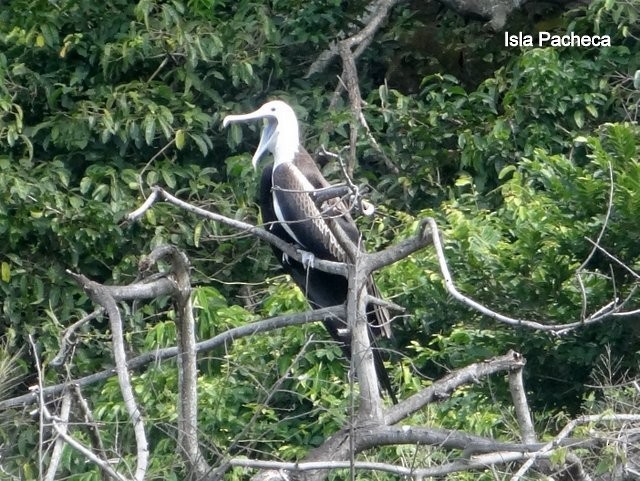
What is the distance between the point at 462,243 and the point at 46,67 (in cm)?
275

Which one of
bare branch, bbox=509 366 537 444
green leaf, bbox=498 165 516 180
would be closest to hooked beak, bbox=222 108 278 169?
green leaf, bbox=498 165 516 180

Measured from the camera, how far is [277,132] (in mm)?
5277

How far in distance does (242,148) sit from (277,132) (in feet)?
4.47

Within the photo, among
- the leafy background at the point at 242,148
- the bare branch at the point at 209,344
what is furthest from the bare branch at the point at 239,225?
the leafy background at the point at 242,148

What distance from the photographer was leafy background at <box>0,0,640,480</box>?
5160mm

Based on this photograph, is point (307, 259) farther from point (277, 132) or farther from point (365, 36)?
point (365, 36)

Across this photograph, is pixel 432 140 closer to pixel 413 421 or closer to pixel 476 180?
pixel 476 180

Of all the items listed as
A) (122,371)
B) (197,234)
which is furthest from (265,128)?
(122,371)

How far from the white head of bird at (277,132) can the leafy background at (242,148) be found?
0.52 metres

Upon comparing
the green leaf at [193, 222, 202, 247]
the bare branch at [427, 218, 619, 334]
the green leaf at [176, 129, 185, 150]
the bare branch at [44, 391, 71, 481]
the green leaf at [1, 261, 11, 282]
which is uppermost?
the bare branch at [427, 218, 619, 334]

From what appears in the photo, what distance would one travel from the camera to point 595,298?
4473mm

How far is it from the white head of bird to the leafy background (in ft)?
1.71

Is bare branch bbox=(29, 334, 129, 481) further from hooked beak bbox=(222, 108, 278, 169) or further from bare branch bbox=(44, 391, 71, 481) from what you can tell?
hooked beak bbox=(222, 108, 278, 169)

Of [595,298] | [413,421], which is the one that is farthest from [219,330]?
[595,298]
